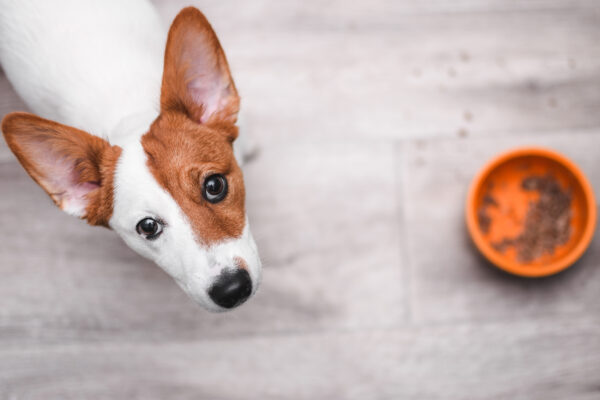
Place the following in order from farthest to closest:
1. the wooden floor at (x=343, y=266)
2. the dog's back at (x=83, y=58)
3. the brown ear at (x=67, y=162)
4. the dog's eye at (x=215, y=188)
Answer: the wooden floor at (x=343, y=266) < the dog's back at (x=83, y=58) < the dog's eye at (x=215, y=188) < the brown ear at (x=67, y=162)

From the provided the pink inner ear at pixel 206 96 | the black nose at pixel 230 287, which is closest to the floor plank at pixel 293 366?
the black nose at pixel 230 287

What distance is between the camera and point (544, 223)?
1.62 m

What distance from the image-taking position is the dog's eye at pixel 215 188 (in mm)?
1058

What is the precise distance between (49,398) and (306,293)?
38.3 inches

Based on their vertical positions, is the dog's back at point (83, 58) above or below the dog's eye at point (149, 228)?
above

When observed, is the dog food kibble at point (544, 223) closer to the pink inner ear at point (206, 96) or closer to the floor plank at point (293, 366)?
the floor plank at point (293, 366)

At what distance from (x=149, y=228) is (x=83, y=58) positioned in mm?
509

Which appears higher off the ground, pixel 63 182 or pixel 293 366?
pixel 63 182

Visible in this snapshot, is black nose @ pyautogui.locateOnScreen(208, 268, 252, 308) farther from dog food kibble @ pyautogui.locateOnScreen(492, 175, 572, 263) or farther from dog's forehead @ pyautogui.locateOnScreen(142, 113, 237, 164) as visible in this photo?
dog food kibble @ pyautogui.locateOnScreen(492, 175, 572, 263)

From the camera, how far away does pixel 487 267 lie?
1.67 metres

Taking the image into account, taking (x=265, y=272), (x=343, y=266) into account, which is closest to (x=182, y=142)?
(x=265, y=272)

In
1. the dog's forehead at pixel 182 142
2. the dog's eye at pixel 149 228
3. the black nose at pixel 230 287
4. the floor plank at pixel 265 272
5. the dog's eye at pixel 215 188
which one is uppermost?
the dog's forehead at pixel 182 142

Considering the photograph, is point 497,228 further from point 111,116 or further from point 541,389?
point 111,116

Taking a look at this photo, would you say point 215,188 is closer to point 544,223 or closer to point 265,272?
point 265,272
